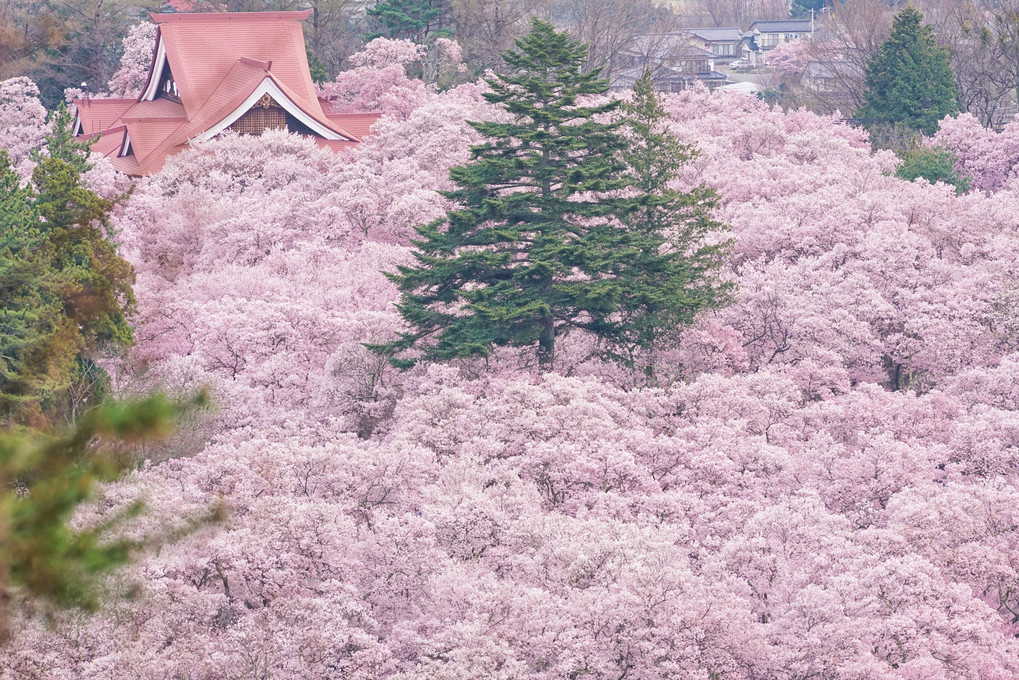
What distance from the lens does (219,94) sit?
159 ft

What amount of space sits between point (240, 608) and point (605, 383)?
10.6 metres

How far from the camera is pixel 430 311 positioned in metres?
26.3

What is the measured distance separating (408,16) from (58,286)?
49680 mm

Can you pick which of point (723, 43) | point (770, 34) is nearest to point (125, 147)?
point (723, 43)

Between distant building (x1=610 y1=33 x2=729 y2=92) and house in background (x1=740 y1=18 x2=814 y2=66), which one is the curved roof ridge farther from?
house in background (x1=740 y1=18 x2=814 y2=66)

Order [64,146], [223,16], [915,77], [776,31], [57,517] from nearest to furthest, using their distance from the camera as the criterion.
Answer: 1. [57,517]
2. [64,146]
3. [223,16]
4. [915,77]
5. [776,31]

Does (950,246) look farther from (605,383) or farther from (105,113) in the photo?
(105,113)

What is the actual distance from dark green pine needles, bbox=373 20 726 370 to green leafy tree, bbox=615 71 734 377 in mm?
39

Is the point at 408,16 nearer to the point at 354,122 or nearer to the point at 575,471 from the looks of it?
the point at 354,122

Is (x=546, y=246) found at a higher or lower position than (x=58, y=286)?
lower

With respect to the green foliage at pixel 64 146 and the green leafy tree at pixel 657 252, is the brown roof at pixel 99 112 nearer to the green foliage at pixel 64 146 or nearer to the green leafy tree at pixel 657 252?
the green foliage at pixel 64 146

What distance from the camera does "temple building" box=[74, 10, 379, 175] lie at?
46312 mm

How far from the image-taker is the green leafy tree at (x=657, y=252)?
27.0 m

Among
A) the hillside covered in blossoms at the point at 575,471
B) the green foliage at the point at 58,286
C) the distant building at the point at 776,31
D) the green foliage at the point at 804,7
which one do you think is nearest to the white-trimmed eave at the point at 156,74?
the hillside covered in blossoms at the point at 575,471
